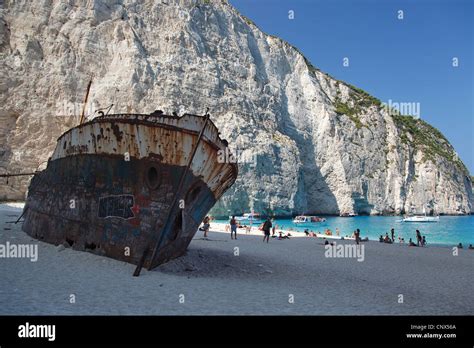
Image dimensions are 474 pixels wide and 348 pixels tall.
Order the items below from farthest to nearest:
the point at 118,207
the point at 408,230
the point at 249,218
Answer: the point at 249,218, the point at 408,230, the point at 118,207

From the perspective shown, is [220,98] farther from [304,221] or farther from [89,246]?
[89,246]

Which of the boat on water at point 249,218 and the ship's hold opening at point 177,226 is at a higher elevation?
the ship's hold opening at point 177,226

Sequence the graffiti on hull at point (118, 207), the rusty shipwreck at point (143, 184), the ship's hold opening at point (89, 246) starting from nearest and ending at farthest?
1. the rusty shipwreck at point (143, 184)
2. the graffiti on hull at point (118, 207)
3. the ship's hold opening at point (89, 246)

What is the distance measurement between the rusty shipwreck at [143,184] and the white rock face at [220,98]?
144 ft

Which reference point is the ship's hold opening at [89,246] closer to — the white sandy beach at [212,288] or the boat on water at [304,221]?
the white sandy beach at [212,288]

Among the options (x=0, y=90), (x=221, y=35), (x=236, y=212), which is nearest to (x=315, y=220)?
(x=236, y=212)

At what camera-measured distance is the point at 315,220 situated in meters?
61.0

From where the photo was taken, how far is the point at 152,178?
31.2 feet

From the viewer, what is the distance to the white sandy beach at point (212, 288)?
20.8ft

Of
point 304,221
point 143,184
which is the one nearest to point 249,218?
point 304,221

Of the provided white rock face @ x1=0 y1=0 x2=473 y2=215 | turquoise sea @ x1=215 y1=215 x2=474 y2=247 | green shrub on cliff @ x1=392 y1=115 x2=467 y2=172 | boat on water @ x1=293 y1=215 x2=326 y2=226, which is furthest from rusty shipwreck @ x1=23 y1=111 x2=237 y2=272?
green shrub on cliff @ x1=392 y1=115 x2=467 y2=172

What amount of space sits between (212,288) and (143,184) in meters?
3.21

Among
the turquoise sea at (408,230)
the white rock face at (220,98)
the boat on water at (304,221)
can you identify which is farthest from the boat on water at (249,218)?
the boat on water at (304,221)

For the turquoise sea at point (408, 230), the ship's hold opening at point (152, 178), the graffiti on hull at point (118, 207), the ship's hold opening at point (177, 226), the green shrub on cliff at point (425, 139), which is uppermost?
the green shrub on cliff at point (425, 139)
